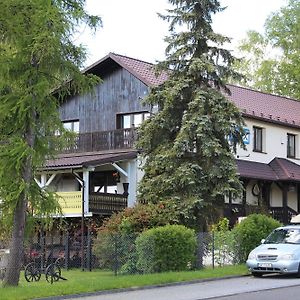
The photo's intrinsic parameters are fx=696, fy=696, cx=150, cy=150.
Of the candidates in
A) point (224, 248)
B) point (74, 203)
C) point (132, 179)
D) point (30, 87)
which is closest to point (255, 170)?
point (132, 179)

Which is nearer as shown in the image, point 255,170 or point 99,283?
point 99,283

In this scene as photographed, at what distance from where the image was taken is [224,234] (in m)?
25.2

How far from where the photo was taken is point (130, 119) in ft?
124

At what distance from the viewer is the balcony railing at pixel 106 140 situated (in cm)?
3541

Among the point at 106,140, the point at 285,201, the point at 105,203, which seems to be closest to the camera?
the point at 105,203

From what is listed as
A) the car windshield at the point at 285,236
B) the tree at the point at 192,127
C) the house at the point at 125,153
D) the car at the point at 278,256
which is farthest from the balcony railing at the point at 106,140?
the car at the point at 278,256

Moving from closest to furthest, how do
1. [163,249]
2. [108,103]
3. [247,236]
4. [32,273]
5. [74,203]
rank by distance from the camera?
[163,249] → [32,273] → [247,236] → [74,203] → [108,103]

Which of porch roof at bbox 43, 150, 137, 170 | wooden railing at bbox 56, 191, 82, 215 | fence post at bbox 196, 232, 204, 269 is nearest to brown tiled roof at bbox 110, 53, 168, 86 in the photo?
porch roof at bbox 43, 150, 137, 170

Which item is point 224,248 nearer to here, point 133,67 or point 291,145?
point 133,67

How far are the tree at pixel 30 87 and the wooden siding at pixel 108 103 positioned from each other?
17085mm

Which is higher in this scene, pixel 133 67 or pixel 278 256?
pixel 133 67

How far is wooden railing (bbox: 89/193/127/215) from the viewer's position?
32969mm

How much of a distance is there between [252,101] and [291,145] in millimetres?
3622

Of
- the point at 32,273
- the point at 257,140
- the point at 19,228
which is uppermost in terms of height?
the point at 257,140
